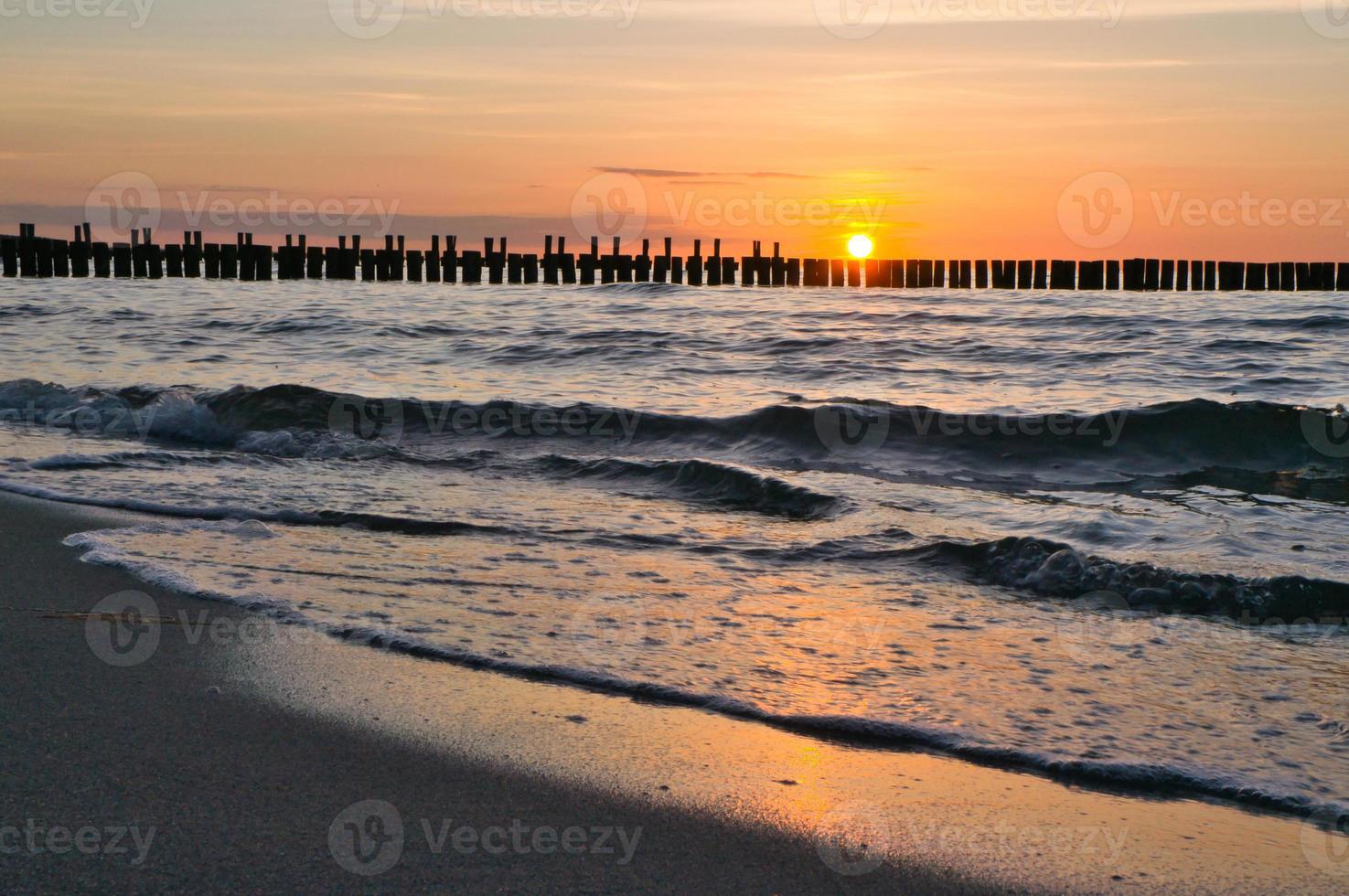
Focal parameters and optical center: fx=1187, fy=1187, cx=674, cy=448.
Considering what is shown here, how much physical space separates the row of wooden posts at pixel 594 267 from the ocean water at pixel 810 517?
65.8ft

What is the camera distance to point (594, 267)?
36.0m

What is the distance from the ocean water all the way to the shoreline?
22 cm

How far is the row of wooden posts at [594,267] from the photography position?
3414 cm

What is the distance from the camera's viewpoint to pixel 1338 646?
418cm

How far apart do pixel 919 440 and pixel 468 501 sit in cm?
403

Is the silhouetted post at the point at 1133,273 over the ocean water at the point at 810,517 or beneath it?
over

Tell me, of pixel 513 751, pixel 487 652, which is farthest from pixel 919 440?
pixel 513 751

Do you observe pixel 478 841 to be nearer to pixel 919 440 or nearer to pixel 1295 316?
pixel 919 440

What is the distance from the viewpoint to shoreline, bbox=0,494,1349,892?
2441mm

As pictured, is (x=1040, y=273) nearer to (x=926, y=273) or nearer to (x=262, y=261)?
(x=926, y=273)

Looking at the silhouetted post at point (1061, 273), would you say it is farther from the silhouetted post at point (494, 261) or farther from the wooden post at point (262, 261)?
the wooden post at point (262, 261)

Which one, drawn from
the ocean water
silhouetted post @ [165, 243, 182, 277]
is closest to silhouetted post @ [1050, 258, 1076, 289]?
the ocean water

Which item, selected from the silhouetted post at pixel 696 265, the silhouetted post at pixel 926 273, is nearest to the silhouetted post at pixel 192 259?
the silhouetted post at pixel 696 265

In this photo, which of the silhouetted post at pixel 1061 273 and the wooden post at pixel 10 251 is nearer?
the wooden post at pixel 10 251
